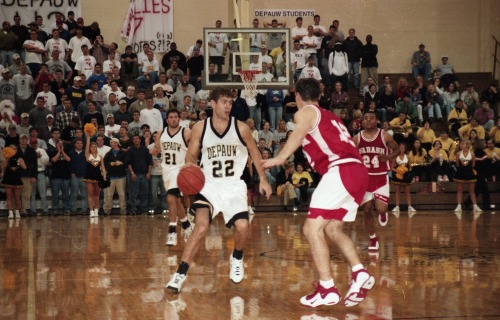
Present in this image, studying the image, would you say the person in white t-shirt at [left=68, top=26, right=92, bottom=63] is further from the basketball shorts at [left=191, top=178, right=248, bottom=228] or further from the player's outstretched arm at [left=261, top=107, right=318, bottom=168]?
the player's outstretched arm at [left=261, top=107, right=318, bottom=168]

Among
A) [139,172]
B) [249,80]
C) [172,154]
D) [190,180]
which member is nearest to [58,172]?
[139,172]

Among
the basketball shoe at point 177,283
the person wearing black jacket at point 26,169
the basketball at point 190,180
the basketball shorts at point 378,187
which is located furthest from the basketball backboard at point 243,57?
the basketball shoe at point 177,283

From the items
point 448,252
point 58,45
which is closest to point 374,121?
point 448,252

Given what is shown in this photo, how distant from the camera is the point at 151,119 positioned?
20562 millimetres

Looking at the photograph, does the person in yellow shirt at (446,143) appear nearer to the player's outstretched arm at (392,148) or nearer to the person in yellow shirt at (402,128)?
the person in yellow shirt at (402,128)

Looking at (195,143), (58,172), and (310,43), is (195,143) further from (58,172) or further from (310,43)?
(310,43)

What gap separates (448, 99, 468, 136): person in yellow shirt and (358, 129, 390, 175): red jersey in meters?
12.5

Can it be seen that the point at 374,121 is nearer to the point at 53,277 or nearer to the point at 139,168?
the point at 53,277

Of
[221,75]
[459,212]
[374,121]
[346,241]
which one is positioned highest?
[221,75]

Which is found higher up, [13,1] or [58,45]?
[13,1]

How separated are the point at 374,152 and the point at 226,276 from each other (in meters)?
3.42

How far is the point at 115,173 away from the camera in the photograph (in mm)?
19750

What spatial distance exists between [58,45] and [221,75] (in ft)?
16.3

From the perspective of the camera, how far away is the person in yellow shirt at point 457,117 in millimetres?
23188
